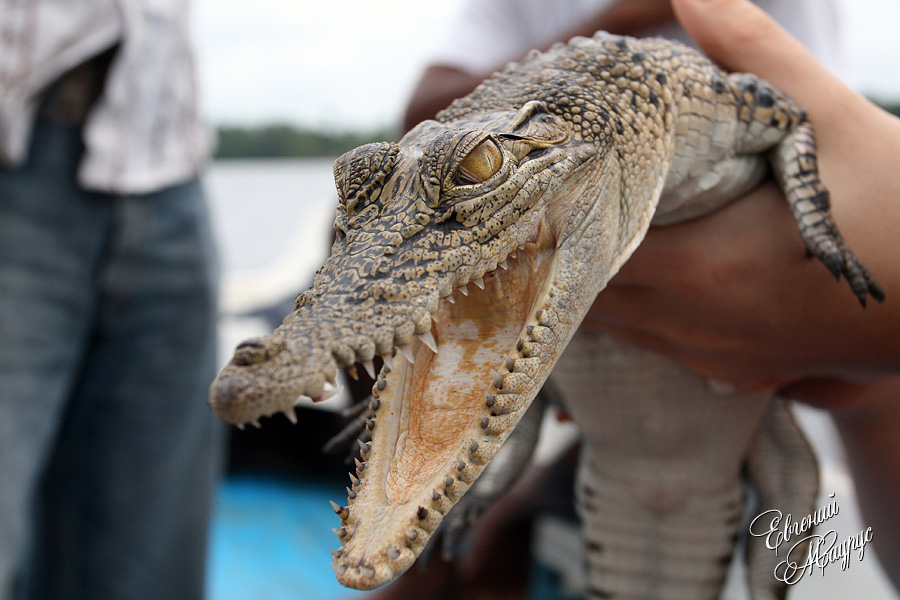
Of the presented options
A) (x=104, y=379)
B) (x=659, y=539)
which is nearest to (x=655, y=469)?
(x=659, y=539)

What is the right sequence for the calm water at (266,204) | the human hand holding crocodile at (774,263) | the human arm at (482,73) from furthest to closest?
the calm water at (266,204) → the human arm at (482,73) → the human hand holding crocodile at (774,263)

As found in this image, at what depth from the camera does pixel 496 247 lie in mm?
803

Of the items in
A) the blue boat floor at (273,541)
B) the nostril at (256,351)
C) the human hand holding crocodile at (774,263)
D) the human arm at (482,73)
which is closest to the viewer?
the nostril at (256,351)

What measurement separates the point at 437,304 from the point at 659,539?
1.06m

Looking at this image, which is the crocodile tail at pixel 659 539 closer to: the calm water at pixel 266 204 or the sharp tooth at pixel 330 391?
the sharp tooth at pixel 330 391

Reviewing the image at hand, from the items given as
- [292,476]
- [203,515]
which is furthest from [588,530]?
[292,476]

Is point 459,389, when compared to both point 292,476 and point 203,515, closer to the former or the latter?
point 203,515

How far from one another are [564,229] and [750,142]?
1.52ft

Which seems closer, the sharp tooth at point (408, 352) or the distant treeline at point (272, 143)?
the sharp tooth at point (408, 352)

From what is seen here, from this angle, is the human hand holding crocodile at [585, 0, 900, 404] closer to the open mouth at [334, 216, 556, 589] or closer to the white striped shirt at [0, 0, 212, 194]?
the open mouth at [334, 216, 556, 589]

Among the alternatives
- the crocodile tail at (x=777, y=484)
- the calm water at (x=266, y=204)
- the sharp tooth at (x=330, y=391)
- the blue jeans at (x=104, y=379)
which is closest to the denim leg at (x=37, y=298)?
the blue jeans at (x=104, y=379)

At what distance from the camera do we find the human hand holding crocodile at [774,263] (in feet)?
3.69

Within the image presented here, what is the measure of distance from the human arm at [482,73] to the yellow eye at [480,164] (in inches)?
33.9

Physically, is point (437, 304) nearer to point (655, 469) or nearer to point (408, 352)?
point (408, 352)
